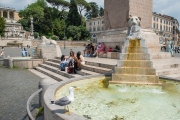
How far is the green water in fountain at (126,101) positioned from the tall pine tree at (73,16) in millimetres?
57137

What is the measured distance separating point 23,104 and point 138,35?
4109 millimetres

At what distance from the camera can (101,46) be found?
39.5 feet

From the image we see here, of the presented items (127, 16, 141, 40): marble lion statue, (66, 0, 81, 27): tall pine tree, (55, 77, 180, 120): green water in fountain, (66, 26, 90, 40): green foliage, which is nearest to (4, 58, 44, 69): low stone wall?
(55, 77, 180, 120): green water in fountain

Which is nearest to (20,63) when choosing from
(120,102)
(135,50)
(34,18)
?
(135,50)

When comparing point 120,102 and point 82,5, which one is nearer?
point 120,102

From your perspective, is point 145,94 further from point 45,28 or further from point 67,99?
point 45,28

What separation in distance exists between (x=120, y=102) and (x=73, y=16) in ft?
193

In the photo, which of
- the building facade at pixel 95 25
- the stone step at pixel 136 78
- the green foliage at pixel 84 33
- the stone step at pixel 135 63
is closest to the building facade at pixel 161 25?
the building facade at pixel 95 25

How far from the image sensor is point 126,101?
359 cm

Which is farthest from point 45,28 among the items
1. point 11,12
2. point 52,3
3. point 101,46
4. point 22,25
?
point 101,46

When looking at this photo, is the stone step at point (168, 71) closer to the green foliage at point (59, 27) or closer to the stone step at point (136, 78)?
the stone step at point (136, 78)

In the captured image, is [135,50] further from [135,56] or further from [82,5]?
[82,5]

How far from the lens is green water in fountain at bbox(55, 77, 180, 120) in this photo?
9.50 feet

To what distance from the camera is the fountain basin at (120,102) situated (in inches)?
111
